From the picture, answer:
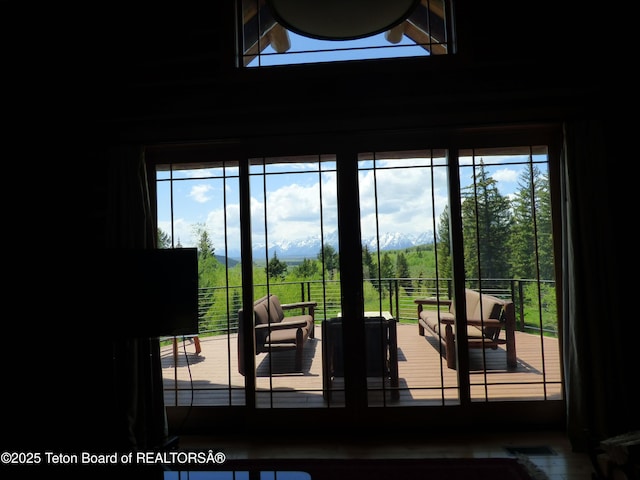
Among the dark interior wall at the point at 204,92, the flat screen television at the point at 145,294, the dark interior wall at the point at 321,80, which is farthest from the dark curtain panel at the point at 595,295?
the flat screen television at the point at 145,294

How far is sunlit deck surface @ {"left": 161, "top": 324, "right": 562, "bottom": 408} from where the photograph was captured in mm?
3062

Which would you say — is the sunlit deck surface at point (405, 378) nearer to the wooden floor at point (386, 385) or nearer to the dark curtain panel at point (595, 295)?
the wooden floor at point (386, 385)

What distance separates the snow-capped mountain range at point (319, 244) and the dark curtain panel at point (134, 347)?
0.80 m

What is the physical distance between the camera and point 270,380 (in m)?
3.15

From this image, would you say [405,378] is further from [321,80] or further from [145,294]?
[321,80]

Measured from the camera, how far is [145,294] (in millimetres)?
2379

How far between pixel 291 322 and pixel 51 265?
6.08ft

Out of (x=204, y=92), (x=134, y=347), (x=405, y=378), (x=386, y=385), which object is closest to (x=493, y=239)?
(x=405, y=378)

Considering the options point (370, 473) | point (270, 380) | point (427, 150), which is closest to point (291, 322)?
point (270, 380)

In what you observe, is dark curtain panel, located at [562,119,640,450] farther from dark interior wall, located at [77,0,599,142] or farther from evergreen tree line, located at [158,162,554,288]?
dark interior wall, located at [77,0,599,142]

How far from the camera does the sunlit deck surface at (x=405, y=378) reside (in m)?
3.06

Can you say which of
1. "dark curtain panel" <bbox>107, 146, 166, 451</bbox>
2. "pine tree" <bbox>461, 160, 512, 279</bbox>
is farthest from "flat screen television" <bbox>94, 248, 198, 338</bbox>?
"pine tree" <bbox>461, 160, 512, 279</bbox>

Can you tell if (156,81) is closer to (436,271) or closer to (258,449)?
(436,271)

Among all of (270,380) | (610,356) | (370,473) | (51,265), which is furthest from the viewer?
(270,380)
